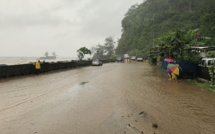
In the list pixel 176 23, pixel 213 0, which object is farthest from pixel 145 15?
pixel 213 0

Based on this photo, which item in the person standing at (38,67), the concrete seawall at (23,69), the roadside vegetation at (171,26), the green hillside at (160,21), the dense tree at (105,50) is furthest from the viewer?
the dense tree at (105,50)

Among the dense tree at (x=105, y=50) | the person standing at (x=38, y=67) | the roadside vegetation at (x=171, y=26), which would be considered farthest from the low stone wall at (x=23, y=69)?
the dense tree at (x=105, y=50)

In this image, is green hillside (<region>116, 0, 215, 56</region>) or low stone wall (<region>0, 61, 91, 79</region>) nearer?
low stone wall (<region>0, 61, 91, 79</region>)

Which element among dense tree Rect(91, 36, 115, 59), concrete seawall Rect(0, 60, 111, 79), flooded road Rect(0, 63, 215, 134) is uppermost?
dense tree Rect(91, 36, 115, 59)

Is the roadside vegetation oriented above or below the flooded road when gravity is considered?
above

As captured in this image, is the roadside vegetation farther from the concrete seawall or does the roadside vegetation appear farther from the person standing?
the concrete seawall

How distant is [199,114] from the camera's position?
426 centimetres

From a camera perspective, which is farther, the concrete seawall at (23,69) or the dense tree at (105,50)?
the dense tree at (105,50)

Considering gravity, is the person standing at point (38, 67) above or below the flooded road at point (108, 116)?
above

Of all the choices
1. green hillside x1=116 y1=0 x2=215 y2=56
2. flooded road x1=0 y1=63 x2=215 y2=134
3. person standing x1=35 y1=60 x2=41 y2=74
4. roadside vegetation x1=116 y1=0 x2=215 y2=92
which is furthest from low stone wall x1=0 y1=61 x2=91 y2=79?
green hillside x1=116 y1=0 x2=215 y2=56

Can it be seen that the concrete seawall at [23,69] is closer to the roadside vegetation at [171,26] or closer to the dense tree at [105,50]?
the roadside vegetation at [171,26]

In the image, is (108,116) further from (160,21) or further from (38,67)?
(160,21)

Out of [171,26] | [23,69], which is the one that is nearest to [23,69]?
[23,69]

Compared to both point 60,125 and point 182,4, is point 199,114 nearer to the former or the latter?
point 60,125
